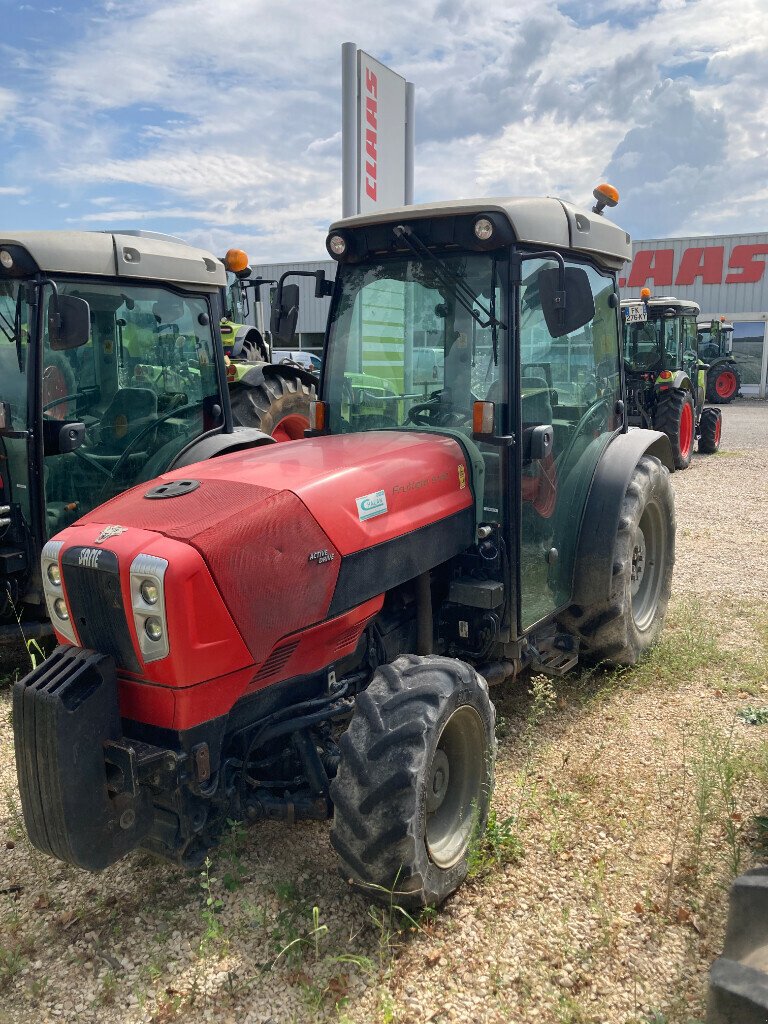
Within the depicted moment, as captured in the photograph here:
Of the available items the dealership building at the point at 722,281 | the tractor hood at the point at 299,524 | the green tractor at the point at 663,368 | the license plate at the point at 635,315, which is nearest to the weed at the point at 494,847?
the tractor hood at the point at 299,524

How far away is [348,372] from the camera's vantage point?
160 inches

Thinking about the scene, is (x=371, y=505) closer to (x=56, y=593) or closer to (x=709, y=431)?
(x=56, y=593)

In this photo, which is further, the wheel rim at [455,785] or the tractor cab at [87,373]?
the tractor cab at [87,373]

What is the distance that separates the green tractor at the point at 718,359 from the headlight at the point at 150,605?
1932 cm

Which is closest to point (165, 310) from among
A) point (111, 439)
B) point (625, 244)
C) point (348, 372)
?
point (111, 439)

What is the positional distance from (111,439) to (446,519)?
2.63m

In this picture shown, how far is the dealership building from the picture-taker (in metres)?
27.1

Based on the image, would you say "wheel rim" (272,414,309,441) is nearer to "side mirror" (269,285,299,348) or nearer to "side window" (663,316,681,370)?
"side mirror" (269,285,299,348)

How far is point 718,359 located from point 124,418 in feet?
62.8

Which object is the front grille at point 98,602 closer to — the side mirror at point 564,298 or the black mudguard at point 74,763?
the black mudguard at point 74,763

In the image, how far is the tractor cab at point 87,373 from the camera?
473cm

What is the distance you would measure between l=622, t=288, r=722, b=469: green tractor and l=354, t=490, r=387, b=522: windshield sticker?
9.91 metres

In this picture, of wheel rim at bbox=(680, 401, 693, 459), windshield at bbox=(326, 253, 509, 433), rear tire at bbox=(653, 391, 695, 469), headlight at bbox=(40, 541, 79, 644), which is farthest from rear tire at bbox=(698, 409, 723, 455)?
headlight at bbox=(40, 541, 79, 644)

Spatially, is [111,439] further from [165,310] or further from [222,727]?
[222,727]
